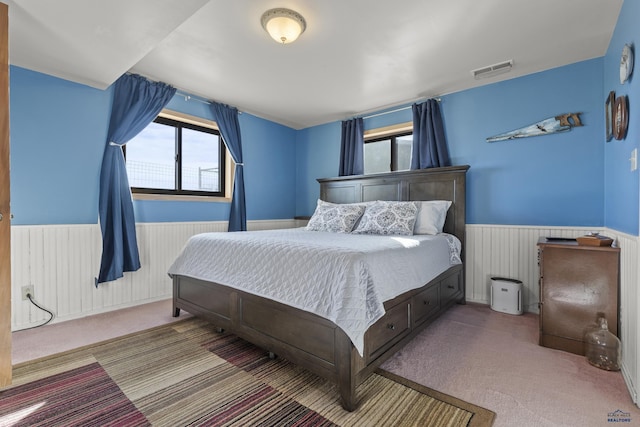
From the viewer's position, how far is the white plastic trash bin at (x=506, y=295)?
2771mm

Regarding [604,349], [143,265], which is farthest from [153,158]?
[604,349]

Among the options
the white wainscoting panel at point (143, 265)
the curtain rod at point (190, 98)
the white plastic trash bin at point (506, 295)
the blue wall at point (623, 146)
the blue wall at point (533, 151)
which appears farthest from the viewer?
the curtain rod at point (190, 98)

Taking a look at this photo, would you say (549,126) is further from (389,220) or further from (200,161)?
(200,161)

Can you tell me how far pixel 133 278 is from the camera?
301 centimetres

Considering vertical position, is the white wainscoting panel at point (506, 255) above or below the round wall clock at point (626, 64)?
below

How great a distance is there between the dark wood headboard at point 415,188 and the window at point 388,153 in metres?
0.36

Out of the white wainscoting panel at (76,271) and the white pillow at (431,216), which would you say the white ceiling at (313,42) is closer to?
the white pillow at (431,216)

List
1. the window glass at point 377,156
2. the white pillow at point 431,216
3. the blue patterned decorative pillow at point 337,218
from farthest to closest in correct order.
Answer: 1. the window glass at point 377,156
2. the blue patterned decorative pillow at point 337,218
3. the white pillow at point 431,216

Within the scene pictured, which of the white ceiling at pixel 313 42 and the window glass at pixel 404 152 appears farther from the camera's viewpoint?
the window glass at pixel 404 152

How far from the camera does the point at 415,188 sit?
341 centimetres

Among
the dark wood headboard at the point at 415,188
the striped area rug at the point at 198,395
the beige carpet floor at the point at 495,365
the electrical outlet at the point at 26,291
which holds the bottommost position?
the striped area rug at the point at 198,395

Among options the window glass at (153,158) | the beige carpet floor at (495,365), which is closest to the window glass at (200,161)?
the window glass at (153,158)

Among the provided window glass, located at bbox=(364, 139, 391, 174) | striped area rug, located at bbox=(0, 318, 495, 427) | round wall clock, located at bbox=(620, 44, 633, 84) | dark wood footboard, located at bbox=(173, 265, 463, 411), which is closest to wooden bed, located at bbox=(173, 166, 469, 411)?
dark wood footboard, located at bbox=(173, 265, 463, 411)

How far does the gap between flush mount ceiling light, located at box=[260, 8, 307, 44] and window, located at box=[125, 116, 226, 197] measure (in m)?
1.96
